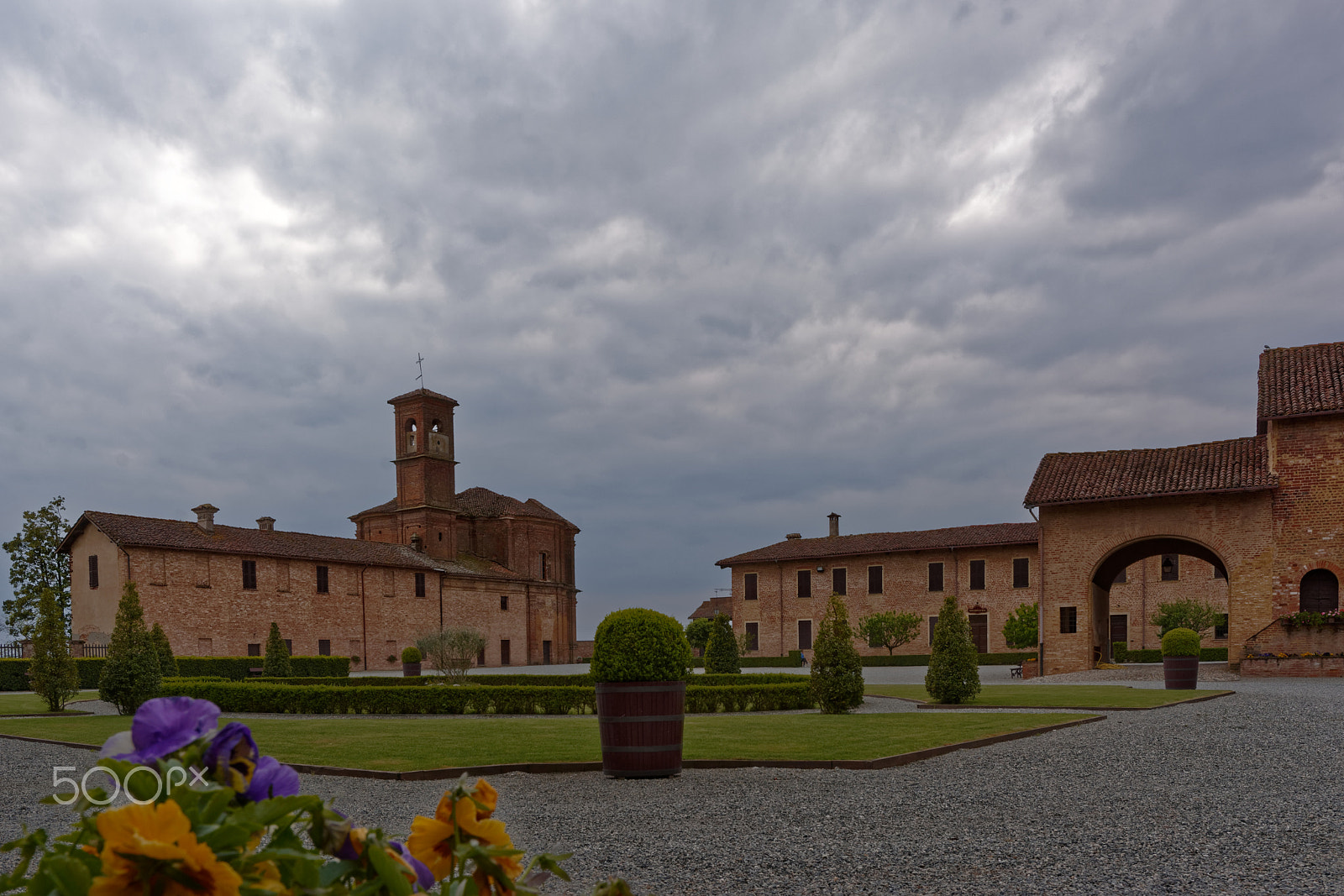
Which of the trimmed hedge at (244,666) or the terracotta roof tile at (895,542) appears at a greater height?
the terracotta roof tile at (895,542)

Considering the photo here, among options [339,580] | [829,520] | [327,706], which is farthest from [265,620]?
[829,520]

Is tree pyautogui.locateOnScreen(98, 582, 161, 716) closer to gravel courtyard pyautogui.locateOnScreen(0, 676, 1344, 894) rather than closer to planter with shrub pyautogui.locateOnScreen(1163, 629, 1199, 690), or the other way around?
gravel courtyard pyautogui.locateOnScreen(0, 676, 1344, 894)

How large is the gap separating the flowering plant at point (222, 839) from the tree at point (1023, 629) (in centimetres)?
3904

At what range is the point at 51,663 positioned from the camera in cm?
1931

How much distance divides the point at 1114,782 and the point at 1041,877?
3616mm

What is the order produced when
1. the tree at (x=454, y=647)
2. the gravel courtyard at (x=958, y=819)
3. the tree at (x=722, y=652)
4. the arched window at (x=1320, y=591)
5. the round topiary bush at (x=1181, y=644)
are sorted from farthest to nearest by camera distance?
1. the tree at (x=454, y=647)
2. the tree at (x=722, y=652)
3. the arched window at (x=1320, y=591)
4. the round topiary bush at (x=1181, y=644)
5. the gravel courtyard at (x=958, y=819)

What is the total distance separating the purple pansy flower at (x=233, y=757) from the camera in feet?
3.19

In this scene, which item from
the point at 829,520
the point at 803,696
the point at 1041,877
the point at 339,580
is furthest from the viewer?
the point at 829,520

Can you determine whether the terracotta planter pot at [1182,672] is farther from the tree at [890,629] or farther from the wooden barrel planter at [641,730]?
the tree at [890,629]

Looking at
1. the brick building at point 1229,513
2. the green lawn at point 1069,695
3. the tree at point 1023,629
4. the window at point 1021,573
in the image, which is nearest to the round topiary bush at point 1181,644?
the green lawn at point 1069,695

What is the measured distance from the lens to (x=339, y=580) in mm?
44719

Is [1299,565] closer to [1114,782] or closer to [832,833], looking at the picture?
[1114,782]

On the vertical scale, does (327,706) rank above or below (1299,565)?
below

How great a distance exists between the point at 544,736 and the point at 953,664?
26.6 ft
